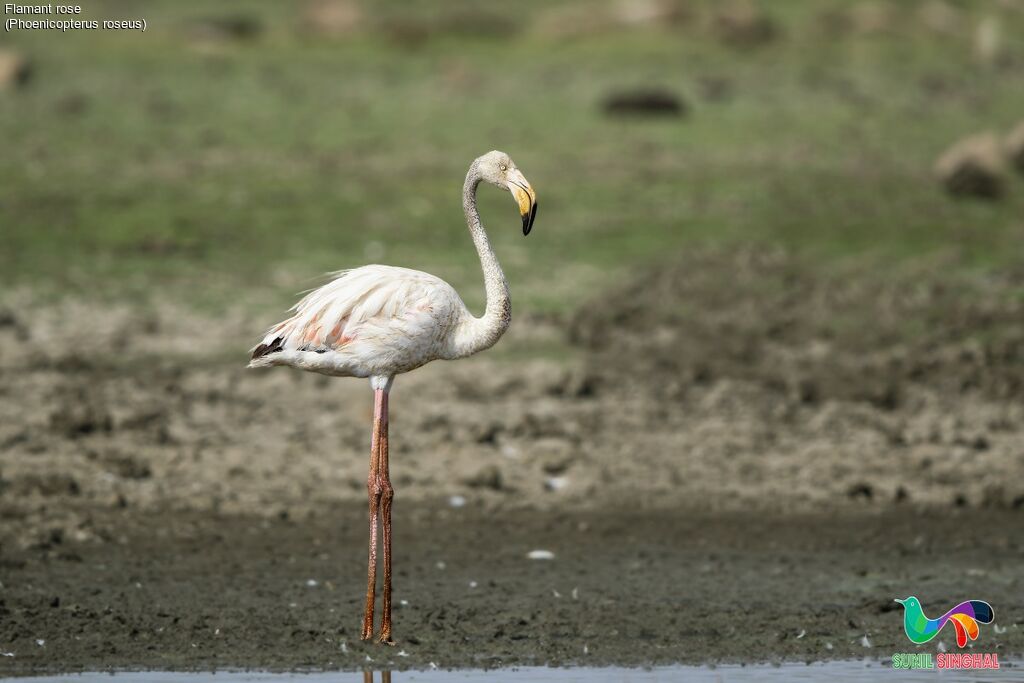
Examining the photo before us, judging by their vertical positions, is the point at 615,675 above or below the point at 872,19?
below

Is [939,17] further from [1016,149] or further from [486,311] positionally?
Result: [486,311]

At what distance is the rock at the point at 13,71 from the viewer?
70.6 feet

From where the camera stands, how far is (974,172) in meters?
16.5

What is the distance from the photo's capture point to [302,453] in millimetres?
10422

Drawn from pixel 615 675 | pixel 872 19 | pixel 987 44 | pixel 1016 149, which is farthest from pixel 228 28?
pixel 615 675

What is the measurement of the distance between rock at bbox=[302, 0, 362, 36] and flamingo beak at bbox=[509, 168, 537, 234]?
20927 mm

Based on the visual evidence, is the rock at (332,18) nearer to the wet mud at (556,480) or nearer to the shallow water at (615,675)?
the wet mud at (556,480)

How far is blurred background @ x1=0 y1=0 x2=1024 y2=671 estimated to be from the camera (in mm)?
10102

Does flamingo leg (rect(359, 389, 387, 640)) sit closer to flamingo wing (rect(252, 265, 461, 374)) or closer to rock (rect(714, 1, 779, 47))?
flamingo wing (rect(252, 265, 461, 374))

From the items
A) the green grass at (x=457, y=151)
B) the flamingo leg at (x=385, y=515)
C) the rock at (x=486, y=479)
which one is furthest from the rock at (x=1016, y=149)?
the flamingo leg at (x=385, y=515)

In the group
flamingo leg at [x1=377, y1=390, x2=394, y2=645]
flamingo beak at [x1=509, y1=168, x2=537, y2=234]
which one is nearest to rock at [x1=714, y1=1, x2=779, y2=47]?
flamingo beak at [x1=509, y1=168, x2=537, y2=234]

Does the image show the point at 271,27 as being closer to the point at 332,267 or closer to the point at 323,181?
the point at 323,181

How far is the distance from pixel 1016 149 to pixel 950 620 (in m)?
10.5

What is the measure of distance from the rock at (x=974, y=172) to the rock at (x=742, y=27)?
10.5 meters
